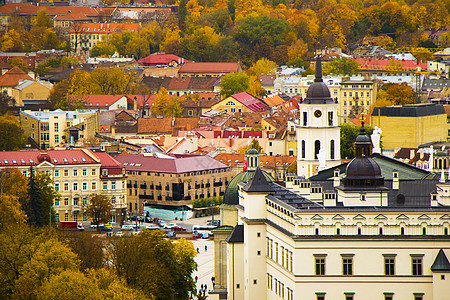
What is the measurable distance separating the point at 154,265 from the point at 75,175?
39.1 meters

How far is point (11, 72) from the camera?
200 metres

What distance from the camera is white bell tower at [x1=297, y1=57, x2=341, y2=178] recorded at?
325 feet

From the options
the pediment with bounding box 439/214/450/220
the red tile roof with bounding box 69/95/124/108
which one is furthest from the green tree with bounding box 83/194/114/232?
the red tile roof with bounding box 69/95/124/108

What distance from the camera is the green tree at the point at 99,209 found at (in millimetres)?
113625

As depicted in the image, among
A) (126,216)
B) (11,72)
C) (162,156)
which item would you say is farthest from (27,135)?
(11,72)

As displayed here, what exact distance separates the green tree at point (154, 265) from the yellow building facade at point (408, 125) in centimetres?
5866

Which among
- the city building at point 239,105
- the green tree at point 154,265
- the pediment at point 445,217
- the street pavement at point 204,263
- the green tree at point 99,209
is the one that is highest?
the city building at point 239,105

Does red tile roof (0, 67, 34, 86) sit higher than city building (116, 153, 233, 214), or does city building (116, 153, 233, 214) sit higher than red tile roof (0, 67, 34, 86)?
red tile roof (0, 67, 34, 86)

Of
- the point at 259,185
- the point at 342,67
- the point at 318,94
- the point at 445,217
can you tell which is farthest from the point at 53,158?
the point at 342,67

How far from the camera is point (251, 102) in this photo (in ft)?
592

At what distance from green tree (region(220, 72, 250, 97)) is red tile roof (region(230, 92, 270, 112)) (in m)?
8.67

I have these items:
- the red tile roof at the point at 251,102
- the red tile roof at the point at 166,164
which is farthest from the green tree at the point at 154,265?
the red tile roof at the point at 251,102

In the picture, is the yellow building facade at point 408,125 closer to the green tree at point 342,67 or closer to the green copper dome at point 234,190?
the green tree at point 342,67

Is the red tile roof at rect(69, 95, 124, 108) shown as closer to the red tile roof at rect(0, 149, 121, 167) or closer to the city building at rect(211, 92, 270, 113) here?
the city building at rect(211, 92, 270, 113)
